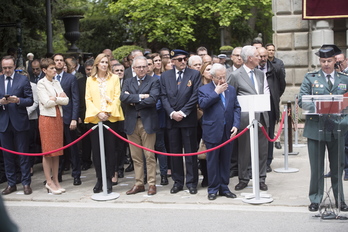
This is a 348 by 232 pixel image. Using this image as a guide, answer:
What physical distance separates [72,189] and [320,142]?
4.23 meters

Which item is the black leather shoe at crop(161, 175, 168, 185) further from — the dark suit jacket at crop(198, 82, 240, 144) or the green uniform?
the green uniform

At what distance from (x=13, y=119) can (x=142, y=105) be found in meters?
2.09

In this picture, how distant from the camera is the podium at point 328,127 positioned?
6977 millimetres

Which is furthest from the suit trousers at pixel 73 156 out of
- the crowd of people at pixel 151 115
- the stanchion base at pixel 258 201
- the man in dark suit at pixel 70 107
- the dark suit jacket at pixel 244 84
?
the stanchion base at pixel 258 201

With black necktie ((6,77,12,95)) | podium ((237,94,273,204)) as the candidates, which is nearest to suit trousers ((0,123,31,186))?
black necktie ((6,77,12,95))

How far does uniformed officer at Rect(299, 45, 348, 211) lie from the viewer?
7301 mm

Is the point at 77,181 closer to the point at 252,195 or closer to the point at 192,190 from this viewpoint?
the point at 192,190

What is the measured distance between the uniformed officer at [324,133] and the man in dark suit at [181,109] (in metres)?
1.97

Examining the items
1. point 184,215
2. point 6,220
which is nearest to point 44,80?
point 184,215

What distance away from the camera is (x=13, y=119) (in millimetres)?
9383

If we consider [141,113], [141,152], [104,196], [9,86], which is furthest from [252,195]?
[9,86]

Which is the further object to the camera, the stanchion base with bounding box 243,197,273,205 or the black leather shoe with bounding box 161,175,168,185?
the black leather shoe with bounding box 161,175,168,185

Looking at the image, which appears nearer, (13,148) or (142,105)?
(142,105)

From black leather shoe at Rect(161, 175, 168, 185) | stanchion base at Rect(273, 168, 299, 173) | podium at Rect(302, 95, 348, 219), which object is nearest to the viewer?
podium at Rect(302, 95, 348, 219)
